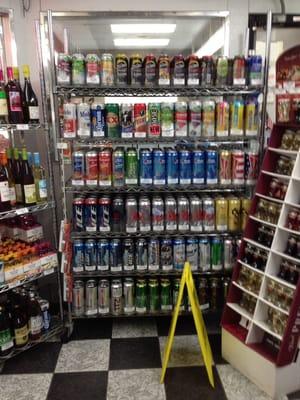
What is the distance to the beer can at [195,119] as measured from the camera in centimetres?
247

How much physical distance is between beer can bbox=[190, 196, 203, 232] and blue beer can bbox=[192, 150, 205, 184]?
0.14 m

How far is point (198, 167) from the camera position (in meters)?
2.53

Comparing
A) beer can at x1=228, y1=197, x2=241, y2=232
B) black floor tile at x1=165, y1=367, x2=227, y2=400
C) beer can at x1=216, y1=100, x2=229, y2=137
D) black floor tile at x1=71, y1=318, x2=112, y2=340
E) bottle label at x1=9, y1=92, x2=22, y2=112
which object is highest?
bottle label at x1=9, y1=92, x2=22, y2=112

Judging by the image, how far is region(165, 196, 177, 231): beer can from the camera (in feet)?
8.42

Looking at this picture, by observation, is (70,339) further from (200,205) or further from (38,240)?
(200,205)

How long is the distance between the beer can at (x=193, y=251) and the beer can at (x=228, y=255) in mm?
199

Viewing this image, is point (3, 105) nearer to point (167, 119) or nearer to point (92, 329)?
point (167, 119)

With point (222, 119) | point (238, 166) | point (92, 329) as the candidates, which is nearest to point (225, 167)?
point (238, 166)

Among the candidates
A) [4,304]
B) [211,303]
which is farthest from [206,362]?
[4,304]

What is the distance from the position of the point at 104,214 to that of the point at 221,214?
2.67 ft

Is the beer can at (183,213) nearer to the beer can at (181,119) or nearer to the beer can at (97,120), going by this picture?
the beer can at (181,119)

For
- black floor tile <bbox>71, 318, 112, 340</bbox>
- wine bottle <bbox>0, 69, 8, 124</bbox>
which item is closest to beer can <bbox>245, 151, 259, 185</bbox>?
black floor tile <bbox>71, 318, 112, 340</bbox>

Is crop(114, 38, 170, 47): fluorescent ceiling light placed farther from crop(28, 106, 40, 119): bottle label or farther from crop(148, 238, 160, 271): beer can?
crop(148, 238, 160, 271): beer can

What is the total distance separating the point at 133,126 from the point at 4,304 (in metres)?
1.46
